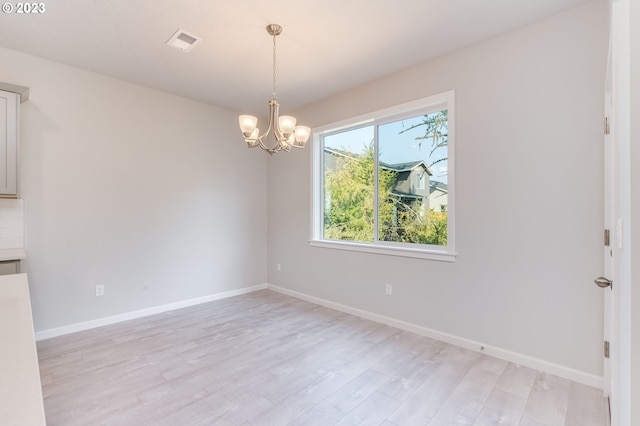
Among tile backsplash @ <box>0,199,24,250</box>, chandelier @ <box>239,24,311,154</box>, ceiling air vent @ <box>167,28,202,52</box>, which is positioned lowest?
tile backsplash @ <box>0,199,24,250</box>

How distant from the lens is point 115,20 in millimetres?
2391

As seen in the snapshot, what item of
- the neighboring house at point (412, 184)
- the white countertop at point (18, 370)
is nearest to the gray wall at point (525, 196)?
the neighboring house at point (412, 184)

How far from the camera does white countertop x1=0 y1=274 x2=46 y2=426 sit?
0.61 m

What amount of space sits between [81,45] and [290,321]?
3397 mm

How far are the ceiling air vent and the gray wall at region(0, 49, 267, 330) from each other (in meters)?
1.25

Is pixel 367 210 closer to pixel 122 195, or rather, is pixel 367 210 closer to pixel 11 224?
pixel 122 195

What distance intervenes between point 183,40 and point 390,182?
8.20 feet

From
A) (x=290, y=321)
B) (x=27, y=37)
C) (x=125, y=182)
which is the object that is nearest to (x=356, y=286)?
(x=290, y=321)

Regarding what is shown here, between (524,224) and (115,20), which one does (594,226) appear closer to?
(524,224)

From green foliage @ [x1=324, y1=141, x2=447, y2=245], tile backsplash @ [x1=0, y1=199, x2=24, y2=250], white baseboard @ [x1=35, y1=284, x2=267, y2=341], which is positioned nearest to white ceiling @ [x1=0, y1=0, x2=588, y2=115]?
green foliage @ [x1=324, y1=141, x2=447, y2=245]

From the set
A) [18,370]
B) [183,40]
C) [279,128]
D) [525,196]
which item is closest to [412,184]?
[525,196]

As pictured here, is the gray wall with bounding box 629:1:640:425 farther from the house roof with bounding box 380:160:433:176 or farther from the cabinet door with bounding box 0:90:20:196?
the cabinet door with bounding box 0:90:20:196

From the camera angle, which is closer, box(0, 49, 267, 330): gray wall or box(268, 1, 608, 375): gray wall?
box(268, 1, 608, 375): gray wall

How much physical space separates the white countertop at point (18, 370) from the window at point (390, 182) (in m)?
2.90
